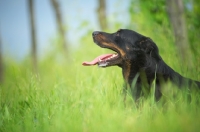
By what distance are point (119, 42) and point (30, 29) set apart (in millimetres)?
9342

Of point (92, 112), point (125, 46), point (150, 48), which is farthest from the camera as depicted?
point (125, 46)

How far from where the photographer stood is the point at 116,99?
5.11 metres

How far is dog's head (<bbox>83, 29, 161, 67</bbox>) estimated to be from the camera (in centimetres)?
579

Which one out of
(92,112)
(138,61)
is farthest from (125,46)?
(92,112)

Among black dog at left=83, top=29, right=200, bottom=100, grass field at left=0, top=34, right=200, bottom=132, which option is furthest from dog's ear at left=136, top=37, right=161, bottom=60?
grass field at left=0, top=34, right=200, bottom=132

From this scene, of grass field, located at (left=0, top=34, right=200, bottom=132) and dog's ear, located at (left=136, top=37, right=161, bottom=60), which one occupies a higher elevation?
dog's ear, located at (left=136, top=37, right=161, bottom=60)

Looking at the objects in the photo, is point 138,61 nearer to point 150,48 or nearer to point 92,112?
point 150,48

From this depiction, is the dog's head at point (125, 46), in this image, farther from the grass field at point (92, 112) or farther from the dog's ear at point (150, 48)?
the grass field at point (92, 112)

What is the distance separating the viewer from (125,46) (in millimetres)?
6023

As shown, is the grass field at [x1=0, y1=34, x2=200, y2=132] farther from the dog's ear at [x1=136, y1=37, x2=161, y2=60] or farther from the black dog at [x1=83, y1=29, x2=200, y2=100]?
the dog's ear at [x1=136, y1=37, x2=161, y2=60]

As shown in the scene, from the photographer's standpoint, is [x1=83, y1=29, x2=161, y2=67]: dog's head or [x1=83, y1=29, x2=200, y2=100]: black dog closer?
[x1=83, y1=29, x2=200, y2=100]: black dog

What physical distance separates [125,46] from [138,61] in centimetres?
36

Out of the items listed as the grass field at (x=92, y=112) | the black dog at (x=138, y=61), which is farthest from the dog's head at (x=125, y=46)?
the grass field at (x=92, y=112)

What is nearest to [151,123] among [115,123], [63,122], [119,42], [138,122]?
[138,122]
